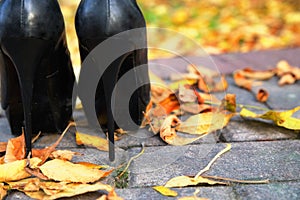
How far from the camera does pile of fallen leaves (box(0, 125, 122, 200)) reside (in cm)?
101

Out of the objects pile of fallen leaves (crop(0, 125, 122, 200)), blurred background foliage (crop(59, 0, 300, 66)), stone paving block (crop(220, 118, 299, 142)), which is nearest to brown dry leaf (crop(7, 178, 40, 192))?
pile of fallen leaves (crop(0, 125, 122, 200))

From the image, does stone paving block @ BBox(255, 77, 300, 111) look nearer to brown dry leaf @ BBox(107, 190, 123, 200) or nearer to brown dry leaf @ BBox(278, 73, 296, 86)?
brown dry leaf @ BBox(278, 73, 296, 86)

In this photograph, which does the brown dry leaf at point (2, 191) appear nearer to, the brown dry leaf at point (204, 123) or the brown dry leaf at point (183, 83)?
the brown dry leaf at point (204, 123)

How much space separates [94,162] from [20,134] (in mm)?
309

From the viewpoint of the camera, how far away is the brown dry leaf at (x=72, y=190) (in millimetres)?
994

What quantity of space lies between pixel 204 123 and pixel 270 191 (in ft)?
1.40

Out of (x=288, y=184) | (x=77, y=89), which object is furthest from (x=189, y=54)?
(x=288, y=184)

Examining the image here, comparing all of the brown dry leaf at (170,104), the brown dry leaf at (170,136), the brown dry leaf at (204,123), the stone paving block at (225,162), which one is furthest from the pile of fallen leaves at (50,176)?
the brown dry leaf at (170,104)

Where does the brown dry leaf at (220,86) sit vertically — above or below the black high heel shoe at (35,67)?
below

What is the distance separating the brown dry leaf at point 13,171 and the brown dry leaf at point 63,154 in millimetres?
93

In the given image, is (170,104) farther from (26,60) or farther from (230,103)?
(26,60)

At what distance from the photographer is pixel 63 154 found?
47.8 inches

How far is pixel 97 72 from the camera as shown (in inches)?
50.6

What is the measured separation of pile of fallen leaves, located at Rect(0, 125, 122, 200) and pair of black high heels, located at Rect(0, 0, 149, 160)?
8 cm
